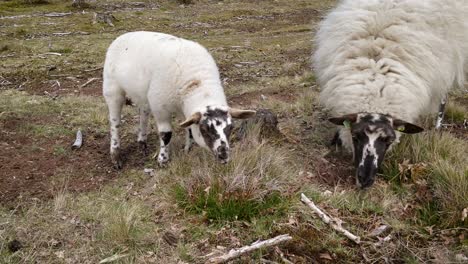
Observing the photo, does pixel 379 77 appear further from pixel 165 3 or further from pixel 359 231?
pixel 165 3

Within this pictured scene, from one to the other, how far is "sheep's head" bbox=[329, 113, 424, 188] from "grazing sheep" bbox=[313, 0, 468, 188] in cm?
1

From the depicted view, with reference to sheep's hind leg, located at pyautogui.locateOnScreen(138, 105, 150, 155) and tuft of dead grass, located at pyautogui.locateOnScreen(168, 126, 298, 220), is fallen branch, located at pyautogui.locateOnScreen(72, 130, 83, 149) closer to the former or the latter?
sheep's hind leg, located at pyautogui.locateOnScreen(138, 105, 150, 155)

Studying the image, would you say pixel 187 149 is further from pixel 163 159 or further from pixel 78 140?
pixel 78 140

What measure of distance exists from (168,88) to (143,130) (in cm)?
144

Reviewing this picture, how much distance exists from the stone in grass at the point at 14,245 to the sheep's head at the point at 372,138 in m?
3.75

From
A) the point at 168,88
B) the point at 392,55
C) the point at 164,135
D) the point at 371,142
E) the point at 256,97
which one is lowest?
the point at 256,97

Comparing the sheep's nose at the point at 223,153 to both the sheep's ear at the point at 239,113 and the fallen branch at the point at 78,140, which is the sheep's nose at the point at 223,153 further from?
the fallen branch at the point at 78,140

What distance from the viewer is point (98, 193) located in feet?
18.4

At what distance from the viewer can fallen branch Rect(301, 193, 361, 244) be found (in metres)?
4.52

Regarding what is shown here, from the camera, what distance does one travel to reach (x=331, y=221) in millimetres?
4703

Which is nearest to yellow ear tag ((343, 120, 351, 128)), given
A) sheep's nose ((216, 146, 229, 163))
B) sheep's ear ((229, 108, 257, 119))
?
sheep's ear ((229, 108, 257, 119))

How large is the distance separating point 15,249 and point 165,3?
28.9 m

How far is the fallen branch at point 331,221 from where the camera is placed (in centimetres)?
452

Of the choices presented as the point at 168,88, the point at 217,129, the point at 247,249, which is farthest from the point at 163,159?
the point at 247,249
